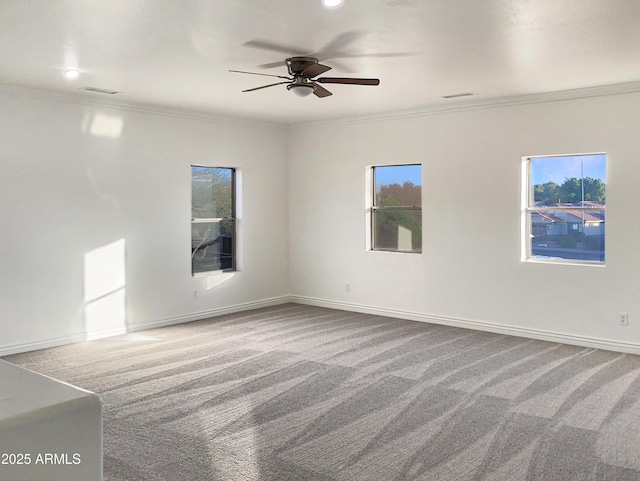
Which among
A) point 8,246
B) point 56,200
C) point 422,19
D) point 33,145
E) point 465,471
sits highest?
point 422,19

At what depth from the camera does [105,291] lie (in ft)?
21.1

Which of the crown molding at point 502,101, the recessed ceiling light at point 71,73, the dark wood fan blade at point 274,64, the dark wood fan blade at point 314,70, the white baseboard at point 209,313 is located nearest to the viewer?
the dark wood fan blade at point 314,70

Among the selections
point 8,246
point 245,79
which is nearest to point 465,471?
point 245,79

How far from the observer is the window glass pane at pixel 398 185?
23.9ft

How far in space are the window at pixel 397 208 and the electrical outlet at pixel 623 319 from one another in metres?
2.36

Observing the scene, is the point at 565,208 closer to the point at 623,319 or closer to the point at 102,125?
the point at 623,319

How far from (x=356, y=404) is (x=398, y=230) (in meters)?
3.62

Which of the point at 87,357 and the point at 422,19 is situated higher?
the point at 422,19

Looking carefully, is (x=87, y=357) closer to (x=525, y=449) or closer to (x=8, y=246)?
(x=8, y=246)

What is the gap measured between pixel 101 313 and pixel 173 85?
2.56 metres

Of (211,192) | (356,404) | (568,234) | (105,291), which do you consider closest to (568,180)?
(568,234)

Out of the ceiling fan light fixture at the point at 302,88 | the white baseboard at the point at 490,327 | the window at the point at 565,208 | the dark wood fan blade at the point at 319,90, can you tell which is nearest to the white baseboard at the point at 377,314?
the white baseboard at the point at 490,327

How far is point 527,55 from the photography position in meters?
4.54

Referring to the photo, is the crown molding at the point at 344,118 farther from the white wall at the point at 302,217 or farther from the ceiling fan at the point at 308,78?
the ceiling fan at the point at 308,78
